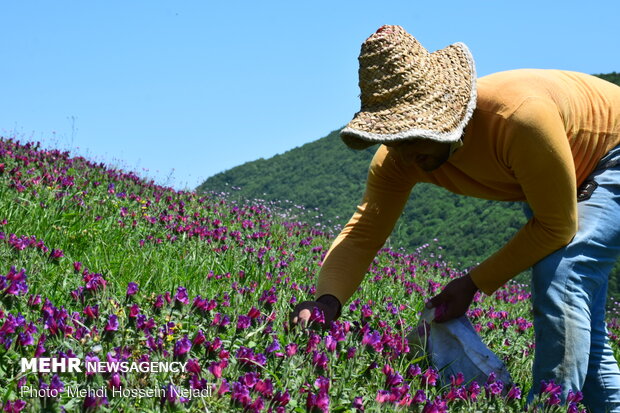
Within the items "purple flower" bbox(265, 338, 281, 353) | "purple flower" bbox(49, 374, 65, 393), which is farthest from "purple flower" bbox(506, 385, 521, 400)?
"purple flower" bbox(49, 374, 65, 393)

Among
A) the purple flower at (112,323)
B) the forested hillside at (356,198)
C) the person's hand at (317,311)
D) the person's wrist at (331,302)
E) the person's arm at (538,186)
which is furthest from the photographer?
the forested hillside at (356,198)

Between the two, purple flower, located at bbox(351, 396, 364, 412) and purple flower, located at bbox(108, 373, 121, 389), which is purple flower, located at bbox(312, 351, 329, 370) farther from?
purple flower, located at bbox(108, 373, 121, 389)

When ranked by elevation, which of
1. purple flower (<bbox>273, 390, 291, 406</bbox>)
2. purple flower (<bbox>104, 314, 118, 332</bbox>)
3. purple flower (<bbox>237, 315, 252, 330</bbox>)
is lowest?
purple flower (<bbox>273, 390, 291, 406</bbox>)

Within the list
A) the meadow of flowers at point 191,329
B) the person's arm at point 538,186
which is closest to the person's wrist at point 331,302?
the meadow of flowers at point 191,329

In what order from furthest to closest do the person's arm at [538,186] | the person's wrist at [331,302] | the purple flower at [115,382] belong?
the person's wrist at [331,302]
the person's arm at [538,186]
the purple flower at [115,382]

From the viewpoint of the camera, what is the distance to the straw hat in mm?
2590

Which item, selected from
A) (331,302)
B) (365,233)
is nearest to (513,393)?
(331,302)

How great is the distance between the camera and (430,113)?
263 centimetres

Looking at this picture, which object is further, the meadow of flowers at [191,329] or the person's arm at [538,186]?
the person's arm at [538,186]

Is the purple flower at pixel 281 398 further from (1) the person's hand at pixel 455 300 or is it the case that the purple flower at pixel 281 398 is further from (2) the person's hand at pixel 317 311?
(1) the person's hand at pixel 455 300

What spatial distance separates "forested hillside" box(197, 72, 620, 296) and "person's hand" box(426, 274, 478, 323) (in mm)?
5518

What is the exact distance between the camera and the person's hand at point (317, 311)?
3057mm

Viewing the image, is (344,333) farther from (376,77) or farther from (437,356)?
(376,77)

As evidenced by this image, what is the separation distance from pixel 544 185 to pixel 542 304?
22.8 inches
